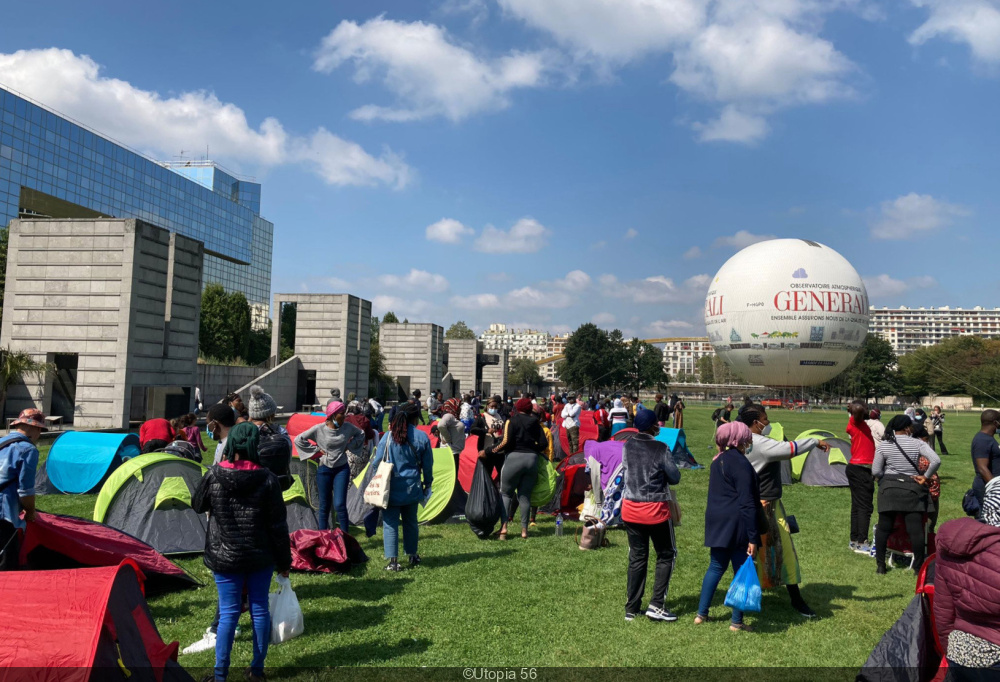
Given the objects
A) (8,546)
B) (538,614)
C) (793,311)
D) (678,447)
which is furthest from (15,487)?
(793,311)

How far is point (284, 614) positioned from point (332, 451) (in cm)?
294

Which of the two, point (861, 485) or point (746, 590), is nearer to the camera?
point (746, 590)

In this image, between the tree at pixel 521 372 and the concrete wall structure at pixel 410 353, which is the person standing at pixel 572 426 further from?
the tree at pixel 521 372

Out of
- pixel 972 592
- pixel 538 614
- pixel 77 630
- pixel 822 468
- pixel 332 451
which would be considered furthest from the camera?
pixel 822 468

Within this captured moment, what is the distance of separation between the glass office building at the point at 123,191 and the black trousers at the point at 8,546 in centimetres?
4372

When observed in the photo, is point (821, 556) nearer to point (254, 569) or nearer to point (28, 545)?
point (254, 569)

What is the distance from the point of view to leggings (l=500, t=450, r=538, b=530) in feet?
29.0

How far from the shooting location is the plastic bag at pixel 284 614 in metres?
4.89

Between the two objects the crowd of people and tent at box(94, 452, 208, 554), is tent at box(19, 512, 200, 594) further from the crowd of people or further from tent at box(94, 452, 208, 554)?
tent at box(94, 452, 208, 554)

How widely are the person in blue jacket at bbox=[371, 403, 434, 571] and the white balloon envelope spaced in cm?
4998

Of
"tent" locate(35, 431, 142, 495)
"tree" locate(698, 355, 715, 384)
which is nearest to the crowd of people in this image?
"tent" locate(35, 431, 142, 495)

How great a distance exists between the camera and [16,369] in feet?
58.5

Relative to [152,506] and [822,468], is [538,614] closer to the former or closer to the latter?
[152,506]

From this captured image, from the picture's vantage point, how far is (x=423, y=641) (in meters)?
5.17
